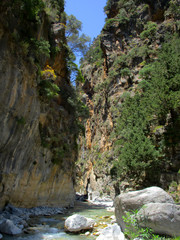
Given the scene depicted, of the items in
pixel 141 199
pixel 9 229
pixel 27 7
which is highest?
pixel 27 7

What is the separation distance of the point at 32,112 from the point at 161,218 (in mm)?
10238

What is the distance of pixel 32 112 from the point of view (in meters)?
13.2

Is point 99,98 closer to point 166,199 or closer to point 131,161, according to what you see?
point 131,161

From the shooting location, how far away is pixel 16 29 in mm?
11273

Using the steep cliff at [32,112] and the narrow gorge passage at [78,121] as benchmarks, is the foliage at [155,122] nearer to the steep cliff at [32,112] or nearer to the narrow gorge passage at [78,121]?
the narrow gorge passage at [78,121]

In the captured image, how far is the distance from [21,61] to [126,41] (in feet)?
102

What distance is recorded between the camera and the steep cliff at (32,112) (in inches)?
408

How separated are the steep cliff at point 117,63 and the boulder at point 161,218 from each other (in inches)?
741

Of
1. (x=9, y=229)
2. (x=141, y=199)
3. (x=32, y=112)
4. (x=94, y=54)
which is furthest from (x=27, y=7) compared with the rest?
(x=94, y=54)

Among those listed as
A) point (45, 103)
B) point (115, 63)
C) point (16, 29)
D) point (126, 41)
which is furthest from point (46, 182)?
point (126, 41)

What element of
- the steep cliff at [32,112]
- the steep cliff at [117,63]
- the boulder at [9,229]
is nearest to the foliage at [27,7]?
the steep cliff at [32,112]

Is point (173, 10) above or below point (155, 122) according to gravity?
above

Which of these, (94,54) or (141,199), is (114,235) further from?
(94,54)

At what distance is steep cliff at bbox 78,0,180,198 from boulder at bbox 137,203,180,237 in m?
18.8
